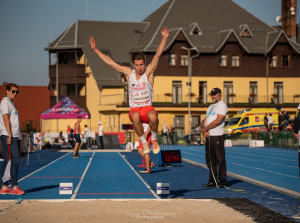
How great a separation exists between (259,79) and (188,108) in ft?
34.6

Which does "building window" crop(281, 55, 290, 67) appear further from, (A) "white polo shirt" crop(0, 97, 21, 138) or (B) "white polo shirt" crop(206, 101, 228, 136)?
(A) "white polo shirt" crop(0, 97, 21, 138)

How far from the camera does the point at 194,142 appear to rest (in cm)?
4988

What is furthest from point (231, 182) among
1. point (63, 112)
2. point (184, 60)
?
point (184, 60)

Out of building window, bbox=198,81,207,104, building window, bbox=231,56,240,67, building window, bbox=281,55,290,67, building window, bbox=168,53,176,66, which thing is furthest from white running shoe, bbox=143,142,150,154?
building window, bbox=281,55,290,67

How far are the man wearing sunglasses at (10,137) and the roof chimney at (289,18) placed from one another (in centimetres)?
5751

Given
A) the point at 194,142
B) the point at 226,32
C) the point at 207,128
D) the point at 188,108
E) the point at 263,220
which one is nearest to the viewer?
the point at 263,220

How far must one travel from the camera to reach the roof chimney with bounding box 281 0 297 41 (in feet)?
211

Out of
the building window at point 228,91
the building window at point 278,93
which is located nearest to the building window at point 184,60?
the building window at point 228,91

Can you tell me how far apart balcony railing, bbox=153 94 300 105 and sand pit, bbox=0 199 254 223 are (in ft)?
165

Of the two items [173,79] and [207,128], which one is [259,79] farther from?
[207,128]

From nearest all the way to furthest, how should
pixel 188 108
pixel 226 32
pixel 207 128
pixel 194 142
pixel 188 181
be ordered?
pixel 207 128 < pixel 188 181 < pixel 194 142 < pixel 188 108 < pixel 226 32

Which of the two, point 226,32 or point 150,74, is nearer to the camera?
point 150,74

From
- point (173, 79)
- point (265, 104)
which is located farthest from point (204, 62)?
point (265, 104)

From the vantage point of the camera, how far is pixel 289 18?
65.8 metres
